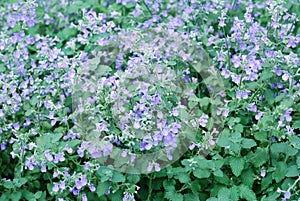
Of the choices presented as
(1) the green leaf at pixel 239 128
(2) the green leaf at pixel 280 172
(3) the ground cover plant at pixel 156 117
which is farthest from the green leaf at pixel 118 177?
(2) the green leaf at pixel 280 172

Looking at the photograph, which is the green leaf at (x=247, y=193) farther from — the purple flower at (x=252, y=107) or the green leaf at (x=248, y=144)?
the purple flower at (x=252, y=107)

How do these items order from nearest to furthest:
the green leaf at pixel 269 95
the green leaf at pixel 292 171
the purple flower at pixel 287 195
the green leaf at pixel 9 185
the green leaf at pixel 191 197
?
the purple flower at pixel 287 195, the green leaf at pixel 292 171, the green leaf at pixel 191 197, the green leaf at pixel 9 185, the green leaf at pixel 269 95

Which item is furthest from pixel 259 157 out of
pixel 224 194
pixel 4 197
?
pixel 4 197

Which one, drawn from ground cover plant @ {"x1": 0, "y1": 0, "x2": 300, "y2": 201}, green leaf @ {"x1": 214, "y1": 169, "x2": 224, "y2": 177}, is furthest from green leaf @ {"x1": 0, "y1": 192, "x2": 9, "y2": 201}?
green leaf @ {"x1": 214, "y1": 169, "x2": 224, "y2": 177}

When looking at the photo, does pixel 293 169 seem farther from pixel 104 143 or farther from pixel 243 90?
pixel 104 143

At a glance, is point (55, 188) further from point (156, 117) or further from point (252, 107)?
point (252, 107)

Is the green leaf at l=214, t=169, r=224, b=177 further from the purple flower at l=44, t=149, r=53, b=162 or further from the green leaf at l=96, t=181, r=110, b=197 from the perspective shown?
the purple flower at l=44, t=149, r=53, b=162
